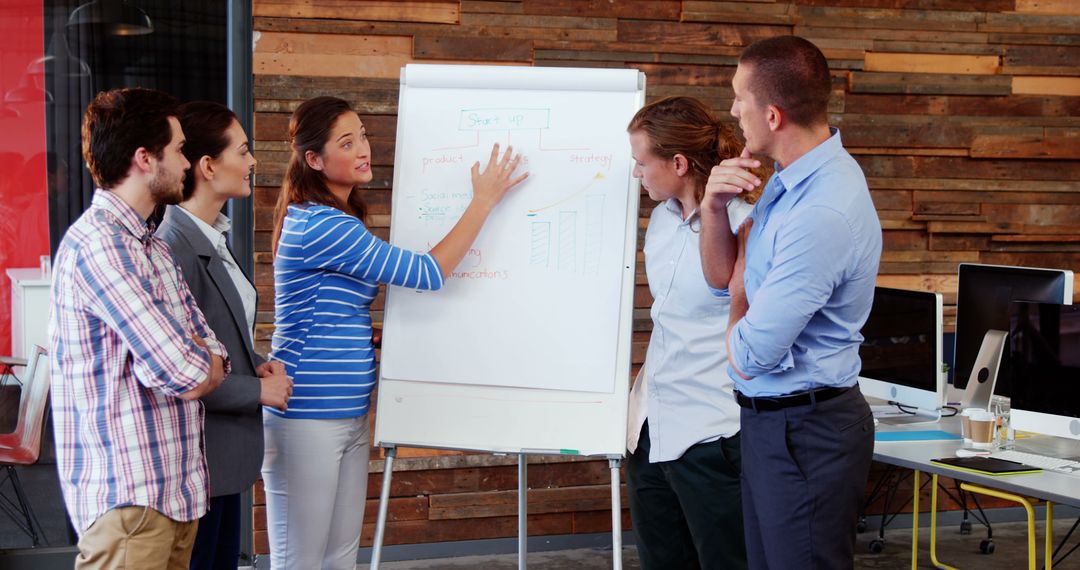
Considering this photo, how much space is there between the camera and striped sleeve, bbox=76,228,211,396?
74.5 inches

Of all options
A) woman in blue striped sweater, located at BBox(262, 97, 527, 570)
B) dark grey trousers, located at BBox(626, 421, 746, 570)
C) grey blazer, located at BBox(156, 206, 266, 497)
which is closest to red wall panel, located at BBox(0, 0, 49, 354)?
woman in blue striped sweater, located at BBox(262, 97, 527, 570)

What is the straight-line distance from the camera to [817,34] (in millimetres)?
4398

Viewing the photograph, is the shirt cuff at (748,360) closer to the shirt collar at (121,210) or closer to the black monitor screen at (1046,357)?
the shirt collar at (121,210)

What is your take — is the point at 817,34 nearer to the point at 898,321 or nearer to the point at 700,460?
the point at 898,321

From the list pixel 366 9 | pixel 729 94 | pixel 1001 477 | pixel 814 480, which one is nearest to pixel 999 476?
pixel 1001 477

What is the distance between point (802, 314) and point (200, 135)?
1432 millimetres

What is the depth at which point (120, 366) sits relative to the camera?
194 cm

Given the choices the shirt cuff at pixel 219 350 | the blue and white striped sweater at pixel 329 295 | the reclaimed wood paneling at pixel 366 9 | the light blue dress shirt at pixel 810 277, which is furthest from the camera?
the reclaimed wood paneling at pixel 366 9

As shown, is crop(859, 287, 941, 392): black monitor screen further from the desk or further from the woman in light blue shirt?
the woman in light blue shirt

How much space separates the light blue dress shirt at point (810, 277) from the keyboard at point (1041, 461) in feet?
4.32

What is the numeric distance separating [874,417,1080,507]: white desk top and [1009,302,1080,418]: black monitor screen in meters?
0.16

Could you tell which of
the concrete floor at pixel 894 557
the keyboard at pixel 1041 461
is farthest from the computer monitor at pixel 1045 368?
the concrete floor at pixel 894 557

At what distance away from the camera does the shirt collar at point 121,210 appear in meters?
1.96

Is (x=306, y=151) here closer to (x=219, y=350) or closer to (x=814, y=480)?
(x=219, y=350)
